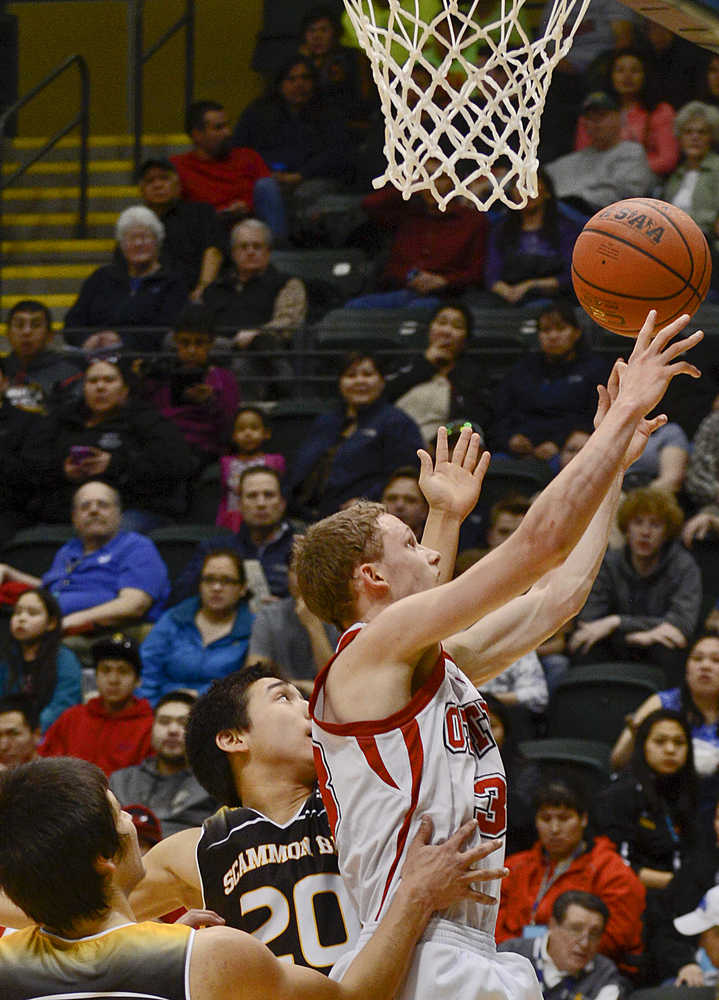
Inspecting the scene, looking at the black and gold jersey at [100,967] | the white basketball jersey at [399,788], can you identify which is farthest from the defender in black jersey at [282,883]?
the black and gold jersey at [100,967]

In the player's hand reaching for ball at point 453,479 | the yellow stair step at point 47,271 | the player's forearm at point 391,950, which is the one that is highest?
the player's hand reaching for ball at point 453,479

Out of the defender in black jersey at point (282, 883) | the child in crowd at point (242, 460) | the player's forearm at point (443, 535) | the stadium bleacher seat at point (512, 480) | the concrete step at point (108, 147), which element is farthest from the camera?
the concrete step at point (108, 147)

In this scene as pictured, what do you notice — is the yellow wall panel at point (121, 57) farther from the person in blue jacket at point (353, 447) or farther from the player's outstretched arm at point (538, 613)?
the player's outstretched arm at point (538, 613)

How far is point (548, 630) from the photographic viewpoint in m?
3.42

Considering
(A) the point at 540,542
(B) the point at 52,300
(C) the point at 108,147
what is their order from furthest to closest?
1. (C) the point at 108,147
2. (B) the point at 52,300
3. (A) the point at 540,542

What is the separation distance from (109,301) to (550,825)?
16.9 feet

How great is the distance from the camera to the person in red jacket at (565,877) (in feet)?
19.4

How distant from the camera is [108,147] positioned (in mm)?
12562

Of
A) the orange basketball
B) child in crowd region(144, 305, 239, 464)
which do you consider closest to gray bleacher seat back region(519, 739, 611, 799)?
child in crowd region(144, 305, 239, 464)

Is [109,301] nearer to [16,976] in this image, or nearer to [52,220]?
[52,220]

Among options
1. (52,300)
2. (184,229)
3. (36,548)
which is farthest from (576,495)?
(52,300)

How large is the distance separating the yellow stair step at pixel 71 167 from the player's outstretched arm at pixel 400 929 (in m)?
9.93

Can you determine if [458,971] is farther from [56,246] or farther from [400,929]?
[56,246]

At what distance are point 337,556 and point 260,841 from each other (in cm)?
72
